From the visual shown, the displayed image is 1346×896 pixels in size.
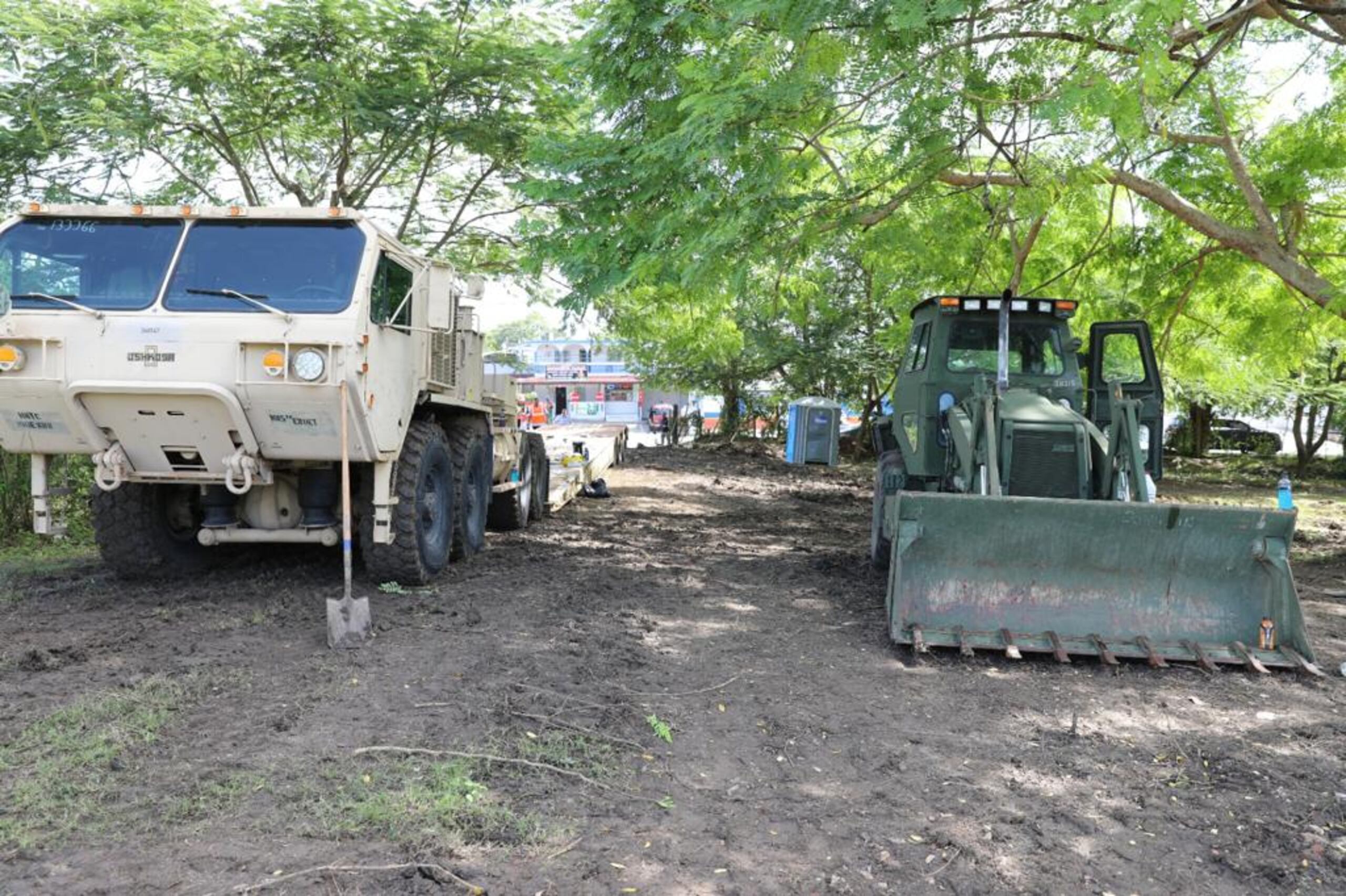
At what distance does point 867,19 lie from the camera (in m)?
5.78

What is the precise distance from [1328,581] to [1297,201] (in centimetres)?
423

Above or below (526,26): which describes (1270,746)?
below

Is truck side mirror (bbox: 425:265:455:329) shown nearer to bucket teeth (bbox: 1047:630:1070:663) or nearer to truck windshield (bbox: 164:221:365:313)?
truck windshield (bbox: 164:221:365:313)

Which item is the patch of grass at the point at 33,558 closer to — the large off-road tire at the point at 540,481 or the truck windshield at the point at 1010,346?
the large off-road tire at the point at 540,481

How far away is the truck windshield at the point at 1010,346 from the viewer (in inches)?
309

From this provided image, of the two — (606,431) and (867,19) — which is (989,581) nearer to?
(867,19)

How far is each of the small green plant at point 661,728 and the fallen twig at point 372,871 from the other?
1.47 metres

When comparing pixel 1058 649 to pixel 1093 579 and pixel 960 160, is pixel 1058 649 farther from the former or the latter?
pixel 960 160

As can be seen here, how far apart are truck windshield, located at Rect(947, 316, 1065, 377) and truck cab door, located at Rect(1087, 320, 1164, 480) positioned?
423 millimetres

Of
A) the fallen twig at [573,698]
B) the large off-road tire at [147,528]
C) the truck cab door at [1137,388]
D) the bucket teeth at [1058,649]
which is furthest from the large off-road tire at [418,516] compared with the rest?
the truck cab door at [1137,388]

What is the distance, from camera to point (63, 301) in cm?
604

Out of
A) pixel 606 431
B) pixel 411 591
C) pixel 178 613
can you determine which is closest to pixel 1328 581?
pixel 411 591

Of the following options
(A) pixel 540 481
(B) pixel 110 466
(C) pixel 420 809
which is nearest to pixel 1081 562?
(C) pixel 420 809

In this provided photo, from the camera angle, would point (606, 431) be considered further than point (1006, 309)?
Yes
